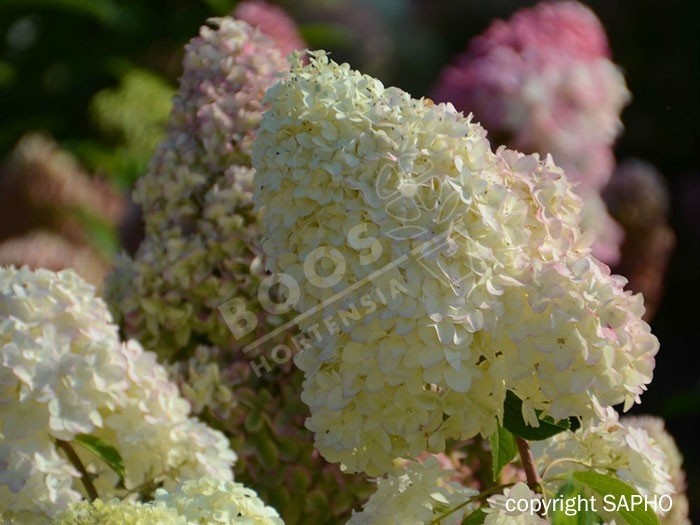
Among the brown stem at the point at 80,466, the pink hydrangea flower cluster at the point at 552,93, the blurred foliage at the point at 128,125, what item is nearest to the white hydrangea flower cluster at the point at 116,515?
the brown stem at the point at 80,466

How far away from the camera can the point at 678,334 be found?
3816 millimetres

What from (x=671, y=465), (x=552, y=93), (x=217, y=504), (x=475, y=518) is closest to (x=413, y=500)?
(x=475, y=518)

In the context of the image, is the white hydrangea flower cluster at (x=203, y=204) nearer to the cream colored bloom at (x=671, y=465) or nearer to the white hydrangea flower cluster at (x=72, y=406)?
the white hydrangea flower cluster at (x=72, y=406)

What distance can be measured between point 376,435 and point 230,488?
0.11m

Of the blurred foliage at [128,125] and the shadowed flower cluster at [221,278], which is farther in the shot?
the blurred foliage at [128,125]

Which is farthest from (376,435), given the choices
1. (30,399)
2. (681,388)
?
(681,388)

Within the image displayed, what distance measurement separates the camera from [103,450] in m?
1.07

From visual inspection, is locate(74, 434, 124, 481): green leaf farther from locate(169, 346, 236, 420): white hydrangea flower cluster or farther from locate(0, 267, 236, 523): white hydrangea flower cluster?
locate(169, 346, 236, 420): white hydrangea flower cluster

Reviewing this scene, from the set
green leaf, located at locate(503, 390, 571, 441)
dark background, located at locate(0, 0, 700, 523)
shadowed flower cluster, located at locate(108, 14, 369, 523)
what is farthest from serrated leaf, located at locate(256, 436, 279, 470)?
dark background, located at locate(0, 0, 700, 523)

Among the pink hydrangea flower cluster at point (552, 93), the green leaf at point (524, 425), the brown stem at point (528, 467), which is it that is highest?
the pink hydrangea flower cluster at point (552, 93)

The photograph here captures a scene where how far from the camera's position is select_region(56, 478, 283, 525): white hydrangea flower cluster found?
2.71ft

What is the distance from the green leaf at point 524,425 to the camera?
0.92m

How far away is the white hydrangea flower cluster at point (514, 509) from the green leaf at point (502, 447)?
0.09m

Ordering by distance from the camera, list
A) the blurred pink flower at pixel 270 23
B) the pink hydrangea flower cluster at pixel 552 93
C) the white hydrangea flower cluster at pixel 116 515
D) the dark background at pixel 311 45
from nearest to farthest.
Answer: the white hydrangea flower cluster at pixel 116 515 → the pink hydrangea flower cluster at pixel 552 93 → the blurred pink flower at pixel 270 23 → the dark background at pixel 311 45
